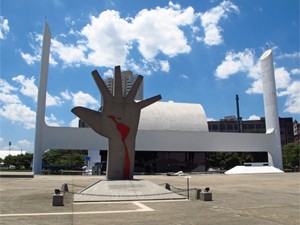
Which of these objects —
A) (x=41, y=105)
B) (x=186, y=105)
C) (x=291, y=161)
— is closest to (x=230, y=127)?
(x=291, y=161)

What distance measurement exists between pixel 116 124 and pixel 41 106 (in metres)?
29.1

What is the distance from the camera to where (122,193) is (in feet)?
51.3

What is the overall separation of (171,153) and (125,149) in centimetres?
3780

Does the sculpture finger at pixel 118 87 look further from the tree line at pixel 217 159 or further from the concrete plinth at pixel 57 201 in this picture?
the tree line at pixel 217 159

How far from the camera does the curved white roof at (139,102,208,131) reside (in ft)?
200

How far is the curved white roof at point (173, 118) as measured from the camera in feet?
200

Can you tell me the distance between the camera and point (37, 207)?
12578 millimetres

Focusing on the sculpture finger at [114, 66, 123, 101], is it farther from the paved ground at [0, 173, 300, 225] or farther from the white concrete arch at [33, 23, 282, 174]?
the white concrete arch at [33, 23, 282, 174]

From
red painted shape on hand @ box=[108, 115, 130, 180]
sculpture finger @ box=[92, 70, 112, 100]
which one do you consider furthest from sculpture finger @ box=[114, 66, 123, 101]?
red painted shape on hand @ box=[108, 115, 130, 180]

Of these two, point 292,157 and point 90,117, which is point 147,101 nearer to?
point 90,117

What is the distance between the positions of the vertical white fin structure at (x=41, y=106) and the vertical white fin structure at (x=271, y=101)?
3899 cm

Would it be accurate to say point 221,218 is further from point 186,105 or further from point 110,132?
point 186,105

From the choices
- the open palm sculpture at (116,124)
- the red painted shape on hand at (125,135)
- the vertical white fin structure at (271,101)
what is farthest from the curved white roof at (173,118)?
the red painted shape on hand at (125,135)

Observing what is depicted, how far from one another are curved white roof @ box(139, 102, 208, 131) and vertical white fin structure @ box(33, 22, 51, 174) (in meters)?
19.8
